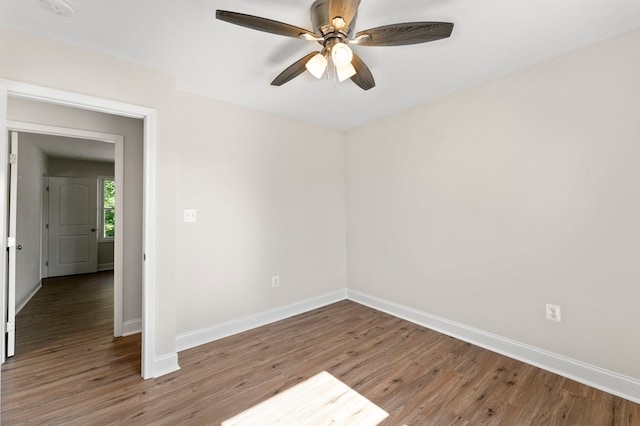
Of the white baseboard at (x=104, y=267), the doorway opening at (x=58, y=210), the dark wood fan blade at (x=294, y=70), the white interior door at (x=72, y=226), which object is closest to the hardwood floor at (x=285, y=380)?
the doorway opening at (x=58, y=210)

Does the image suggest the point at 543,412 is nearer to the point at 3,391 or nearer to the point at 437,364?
the point at 437,364

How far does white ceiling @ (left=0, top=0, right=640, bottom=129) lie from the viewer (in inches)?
62.1

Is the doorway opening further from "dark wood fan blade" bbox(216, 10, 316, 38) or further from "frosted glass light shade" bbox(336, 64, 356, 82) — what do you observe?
"frosted glass light shade" bbox(336, 64, 356, 82)

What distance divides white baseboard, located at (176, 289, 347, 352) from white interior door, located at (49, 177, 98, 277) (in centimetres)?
512

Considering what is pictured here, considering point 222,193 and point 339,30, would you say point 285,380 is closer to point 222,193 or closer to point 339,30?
point 222,193

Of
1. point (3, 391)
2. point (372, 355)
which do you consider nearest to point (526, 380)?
point (372, 355)

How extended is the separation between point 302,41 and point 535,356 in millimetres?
3051

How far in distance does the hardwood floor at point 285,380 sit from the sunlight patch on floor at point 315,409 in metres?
0.07

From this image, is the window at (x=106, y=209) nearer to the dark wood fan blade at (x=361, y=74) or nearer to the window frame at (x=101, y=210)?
the window frame at (x=101, y=210)

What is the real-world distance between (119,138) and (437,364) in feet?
12.5

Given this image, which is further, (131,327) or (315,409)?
(131,327)

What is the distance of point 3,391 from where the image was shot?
1.91 meters

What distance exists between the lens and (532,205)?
2.22m

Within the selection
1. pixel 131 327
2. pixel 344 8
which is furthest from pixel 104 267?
pixel 344 8
